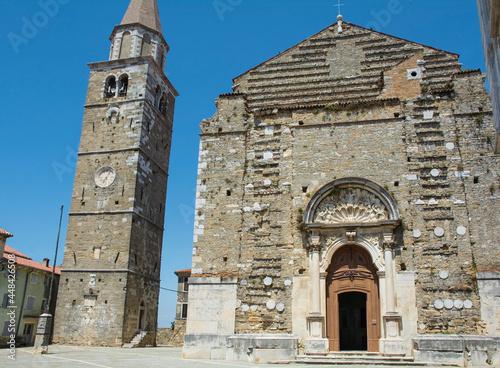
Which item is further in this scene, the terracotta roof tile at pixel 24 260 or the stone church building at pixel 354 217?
the terracotta roof tile at pixel 24 260

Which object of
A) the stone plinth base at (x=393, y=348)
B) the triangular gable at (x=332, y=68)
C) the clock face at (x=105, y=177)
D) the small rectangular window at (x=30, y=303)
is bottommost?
the stone plinth base at (x=393, y=348)

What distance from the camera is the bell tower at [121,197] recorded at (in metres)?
23.3

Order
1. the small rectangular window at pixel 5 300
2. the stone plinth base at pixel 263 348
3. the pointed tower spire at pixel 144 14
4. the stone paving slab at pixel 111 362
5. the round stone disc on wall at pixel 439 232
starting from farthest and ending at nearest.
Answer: the pointed tower spire at pixel 144 14
the small rectangular window at pixel 5 300
the round stone disc on wall at pixel 439 232
the stone plinth base at pixel 263 348
the stone paving slab at pixel 111 362

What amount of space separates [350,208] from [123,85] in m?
19.1

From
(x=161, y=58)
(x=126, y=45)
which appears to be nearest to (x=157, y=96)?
(x=161, y=58)

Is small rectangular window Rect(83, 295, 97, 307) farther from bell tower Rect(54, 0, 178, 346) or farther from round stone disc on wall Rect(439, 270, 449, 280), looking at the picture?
round stone disc on wall Rect(439, 270, 449, 280)

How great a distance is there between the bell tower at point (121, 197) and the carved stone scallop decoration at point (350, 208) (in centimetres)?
1286

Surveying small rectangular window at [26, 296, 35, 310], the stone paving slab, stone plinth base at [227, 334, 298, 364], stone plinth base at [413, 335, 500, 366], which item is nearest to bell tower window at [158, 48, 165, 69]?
small rectangular window at [26, 296, 35, 310]

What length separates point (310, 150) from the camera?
51.4 feet

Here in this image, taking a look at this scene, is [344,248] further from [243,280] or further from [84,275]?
[84,275]

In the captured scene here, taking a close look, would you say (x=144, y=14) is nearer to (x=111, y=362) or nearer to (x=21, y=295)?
(x=21, y=295)

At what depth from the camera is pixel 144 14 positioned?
2994 cm

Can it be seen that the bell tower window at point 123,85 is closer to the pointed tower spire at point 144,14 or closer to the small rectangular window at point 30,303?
the pointed tower spire at point 144,14

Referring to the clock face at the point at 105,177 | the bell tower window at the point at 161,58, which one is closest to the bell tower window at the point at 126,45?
the bell tower window at the point at 161,58
